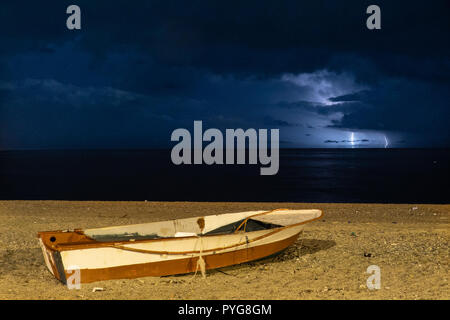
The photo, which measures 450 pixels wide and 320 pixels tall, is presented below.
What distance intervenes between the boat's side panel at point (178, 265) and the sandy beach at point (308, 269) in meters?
0.14

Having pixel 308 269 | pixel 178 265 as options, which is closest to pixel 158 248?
pixel 178 265

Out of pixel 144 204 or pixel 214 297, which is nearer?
pixel 214 297

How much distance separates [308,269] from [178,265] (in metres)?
2.75

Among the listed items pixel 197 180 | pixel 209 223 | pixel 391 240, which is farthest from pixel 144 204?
pixel 197 180

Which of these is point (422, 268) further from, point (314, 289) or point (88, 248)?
point (88, 248)

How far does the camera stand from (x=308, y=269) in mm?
8773

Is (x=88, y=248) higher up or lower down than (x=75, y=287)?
higher up

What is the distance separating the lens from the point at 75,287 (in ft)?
24.8

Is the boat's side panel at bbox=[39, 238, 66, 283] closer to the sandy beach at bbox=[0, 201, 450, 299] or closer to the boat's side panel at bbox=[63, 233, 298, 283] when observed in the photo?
the sandy beach at bbox=[0, 201, 450, 299]

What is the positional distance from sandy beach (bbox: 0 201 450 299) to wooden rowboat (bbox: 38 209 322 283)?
0.24 m

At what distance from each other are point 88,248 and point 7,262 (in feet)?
Answer: 10.6

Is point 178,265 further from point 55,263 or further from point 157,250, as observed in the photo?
point 55,263

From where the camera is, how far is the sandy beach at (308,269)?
7.28 meters

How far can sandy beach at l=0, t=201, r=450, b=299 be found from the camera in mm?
7277
